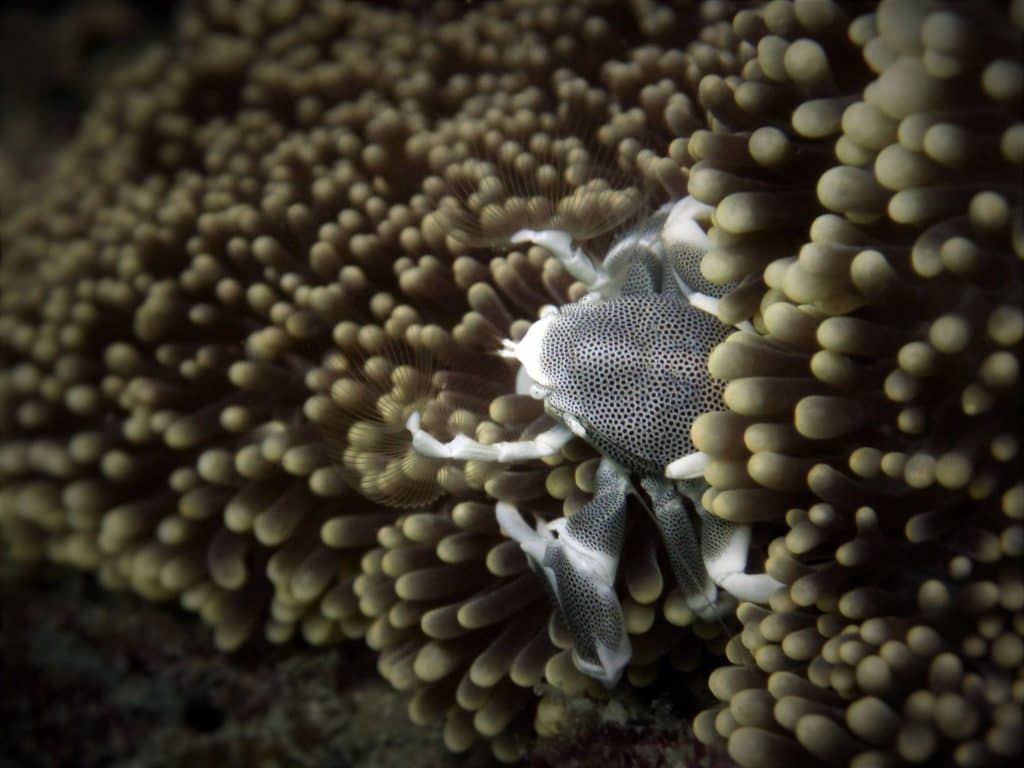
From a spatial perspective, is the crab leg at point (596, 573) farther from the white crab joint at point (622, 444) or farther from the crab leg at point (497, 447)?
the crab leg at point (497, 447)

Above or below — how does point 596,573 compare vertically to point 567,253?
below

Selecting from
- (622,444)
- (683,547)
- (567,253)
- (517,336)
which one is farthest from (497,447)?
(567,253)

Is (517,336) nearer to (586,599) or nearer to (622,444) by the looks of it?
(622,444)

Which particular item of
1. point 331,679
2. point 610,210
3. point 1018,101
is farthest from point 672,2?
point 331,679

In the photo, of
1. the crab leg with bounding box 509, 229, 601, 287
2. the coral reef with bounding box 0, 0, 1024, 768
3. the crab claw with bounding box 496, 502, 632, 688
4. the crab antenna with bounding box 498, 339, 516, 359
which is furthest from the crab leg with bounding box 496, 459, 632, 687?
the crab leg with bounding box 509, 229, 601, 287

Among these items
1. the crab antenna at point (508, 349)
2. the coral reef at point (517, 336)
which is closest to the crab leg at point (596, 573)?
the coral reef at point (517, 336)

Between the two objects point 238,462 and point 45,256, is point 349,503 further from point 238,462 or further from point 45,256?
point 45,256

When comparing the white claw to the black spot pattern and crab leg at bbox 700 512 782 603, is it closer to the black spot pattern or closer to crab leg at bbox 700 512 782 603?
the black spot pattern
